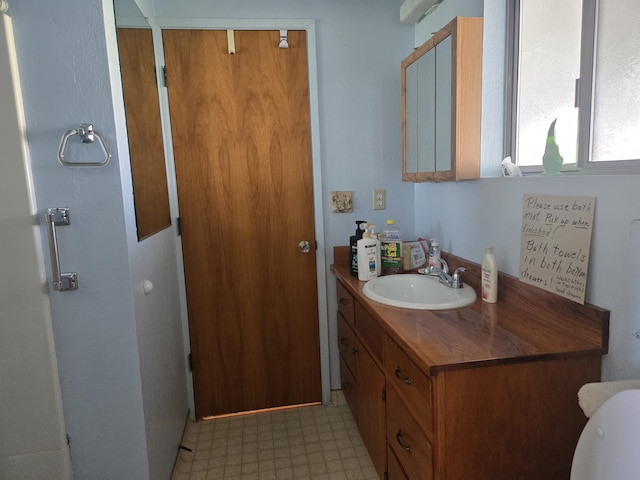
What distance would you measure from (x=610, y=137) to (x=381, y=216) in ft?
3.96

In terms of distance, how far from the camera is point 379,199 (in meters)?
2.28

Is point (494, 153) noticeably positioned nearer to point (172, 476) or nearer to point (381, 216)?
point (381, 216)

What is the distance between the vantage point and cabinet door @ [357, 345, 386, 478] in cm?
154

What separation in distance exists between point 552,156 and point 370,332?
0.92 m

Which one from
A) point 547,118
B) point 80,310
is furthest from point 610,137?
point 80,310

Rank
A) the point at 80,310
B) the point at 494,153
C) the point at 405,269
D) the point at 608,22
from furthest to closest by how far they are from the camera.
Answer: the point at 405,269 → the point at 494,153 → the point at 80,310 → the point at 608,22

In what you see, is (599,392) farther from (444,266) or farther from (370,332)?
(444,266)

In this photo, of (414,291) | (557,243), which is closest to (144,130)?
(414,291)

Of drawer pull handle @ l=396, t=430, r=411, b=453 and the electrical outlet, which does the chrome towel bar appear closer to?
drawer pull handle @ l=396, t=430, r=411, b=453

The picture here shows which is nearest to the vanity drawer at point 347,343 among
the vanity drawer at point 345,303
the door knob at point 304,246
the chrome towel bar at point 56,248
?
the vanity drawer at point 345,303

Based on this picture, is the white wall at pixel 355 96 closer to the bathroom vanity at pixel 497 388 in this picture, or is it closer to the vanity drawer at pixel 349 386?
the vanity drawer at pixel 349 386

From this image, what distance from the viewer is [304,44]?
2090 mm

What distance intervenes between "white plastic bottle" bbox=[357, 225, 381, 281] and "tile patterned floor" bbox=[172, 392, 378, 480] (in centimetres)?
87

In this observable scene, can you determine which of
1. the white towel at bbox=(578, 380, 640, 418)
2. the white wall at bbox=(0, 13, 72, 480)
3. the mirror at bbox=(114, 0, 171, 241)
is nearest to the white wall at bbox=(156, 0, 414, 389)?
the mirror at bbox=(114, 0, 171, 241)
